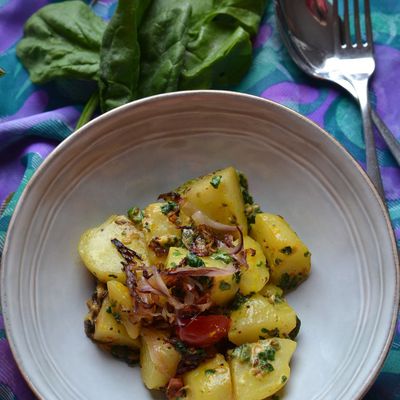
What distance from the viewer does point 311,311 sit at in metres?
2.18

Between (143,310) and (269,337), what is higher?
(143,310)

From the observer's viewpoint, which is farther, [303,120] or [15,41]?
[15,41]

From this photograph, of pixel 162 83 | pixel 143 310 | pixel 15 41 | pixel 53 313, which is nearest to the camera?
pixel 143 310

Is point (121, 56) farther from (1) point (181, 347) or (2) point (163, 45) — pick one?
(1) point (181, 347)

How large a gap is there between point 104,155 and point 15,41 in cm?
80

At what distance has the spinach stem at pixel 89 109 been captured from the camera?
2.45 metres

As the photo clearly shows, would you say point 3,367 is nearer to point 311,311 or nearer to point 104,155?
point 104,155

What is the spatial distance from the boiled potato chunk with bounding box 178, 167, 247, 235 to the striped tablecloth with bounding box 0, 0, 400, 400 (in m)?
0.58

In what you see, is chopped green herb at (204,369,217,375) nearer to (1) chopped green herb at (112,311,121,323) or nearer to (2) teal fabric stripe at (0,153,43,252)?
(1) chopped green herb at (112,311,121,323)

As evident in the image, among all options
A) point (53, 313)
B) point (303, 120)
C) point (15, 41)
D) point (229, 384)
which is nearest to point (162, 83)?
point (303, 120)

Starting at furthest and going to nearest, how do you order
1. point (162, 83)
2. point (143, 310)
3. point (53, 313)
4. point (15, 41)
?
1. point (15, 41)
2. point (162, 83)
3. point (53, 313)
4. point (143, 310)

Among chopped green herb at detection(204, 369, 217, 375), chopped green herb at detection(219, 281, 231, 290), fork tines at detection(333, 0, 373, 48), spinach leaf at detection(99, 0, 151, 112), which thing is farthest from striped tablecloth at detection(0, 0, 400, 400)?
chopped green herb at detection(204, 369, 217, 375)

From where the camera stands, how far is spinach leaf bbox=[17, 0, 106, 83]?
2.43m

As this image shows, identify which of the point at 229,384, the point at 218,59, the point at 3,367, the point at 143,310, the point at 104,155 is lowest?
the point at 3,367
